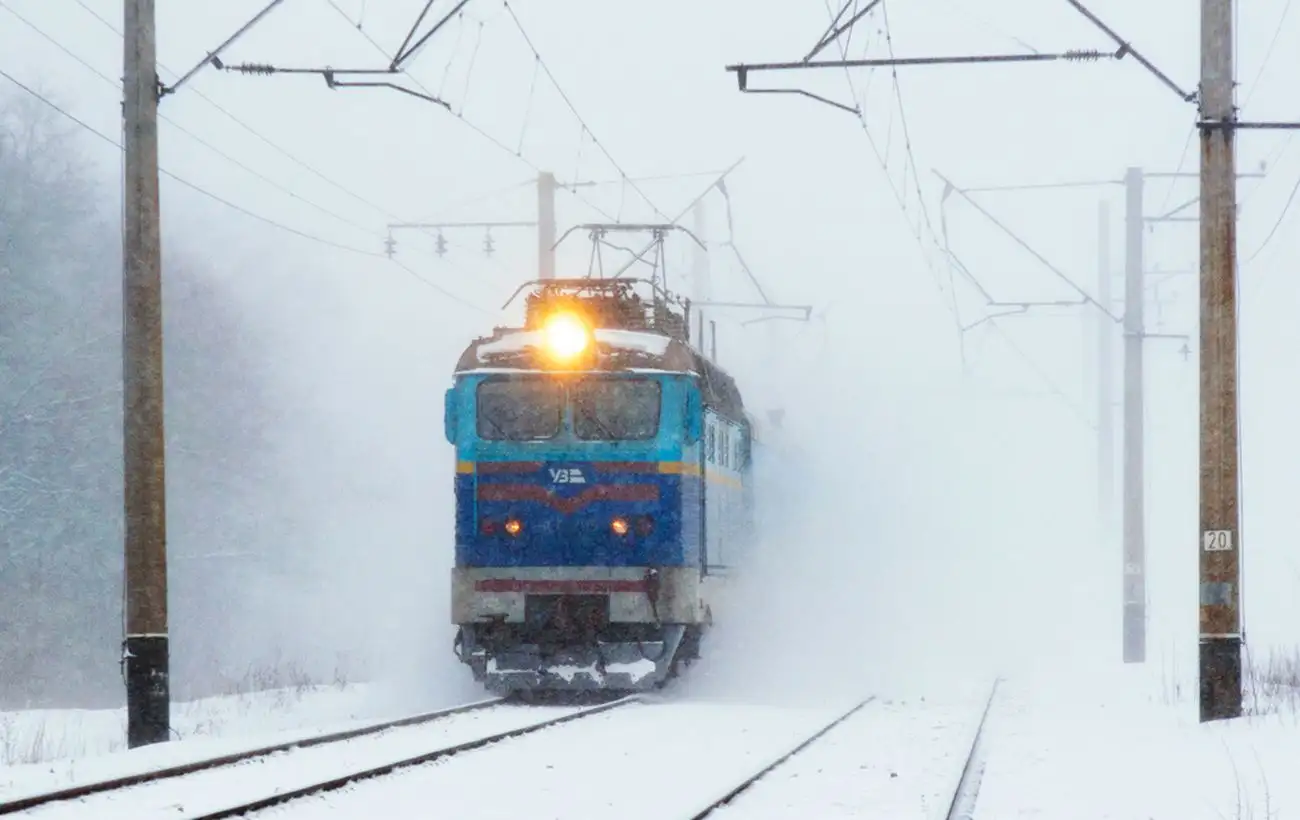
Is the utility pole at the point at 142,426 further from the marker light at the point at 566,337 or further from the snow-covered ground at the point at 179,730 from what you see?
the marker light at the point at 566,337

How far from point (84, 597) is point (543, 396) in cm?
2647

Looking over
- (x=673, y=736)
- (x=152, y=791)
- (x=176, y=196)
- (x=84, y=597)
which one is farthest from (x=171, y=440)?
(x=152, y=791)

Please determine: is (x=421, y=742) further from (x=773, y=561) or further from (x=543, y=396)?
(x=773, y=561)

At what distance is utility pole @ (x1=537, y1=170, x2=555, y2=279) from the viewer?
2683 cm

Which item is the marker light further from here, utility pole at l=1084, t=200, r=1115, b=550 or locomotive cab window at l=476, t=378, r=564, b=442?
utility pole at l=1084, t=200, r=1115, b=550

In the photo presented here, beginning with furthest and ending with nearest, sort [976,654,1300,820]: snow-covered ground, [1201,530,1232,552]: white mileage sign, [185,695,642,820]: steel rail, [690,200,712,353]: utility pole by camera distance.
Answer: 1. [690,200,712,353]: utility pole
2. [1201,530,1232,552]: white mileage sign
3. [976,654,1300,820]: snow-covered ground
4. [185,695,642,820]: steel rail

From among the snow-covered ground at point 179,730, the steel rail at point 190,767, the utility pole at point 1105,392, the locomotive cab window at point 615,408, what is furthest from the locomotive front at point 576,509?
the utility pole at point 1105,392

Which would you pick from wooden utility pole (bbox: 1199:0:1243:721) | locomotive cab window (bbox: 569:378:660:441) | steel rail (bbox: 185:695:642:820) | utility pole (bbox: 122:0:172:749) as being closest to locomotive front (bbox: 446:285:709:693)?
locomotive cab window (bbox: 569:378:660:441)

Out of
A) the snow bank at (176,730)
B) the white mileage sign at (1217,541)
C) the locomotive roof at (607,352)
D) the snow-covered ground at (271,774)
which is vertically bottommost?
the snow bank at (176,730)

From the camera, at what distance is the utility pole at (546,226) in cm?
2683

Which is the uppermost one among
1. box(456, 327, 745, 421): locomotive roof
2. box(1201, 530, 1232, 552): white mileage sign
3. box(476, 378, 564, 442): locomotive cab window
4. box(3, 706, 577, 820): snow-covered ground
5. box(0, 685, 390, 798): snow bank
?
box(456, 327, 745, 421): locomotive roof

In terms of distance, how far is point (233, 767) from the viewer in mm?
11445

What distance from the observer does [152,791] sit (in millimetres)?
10312

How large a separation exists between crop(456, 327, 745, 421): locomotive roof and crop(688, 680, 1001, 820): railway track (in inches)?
153
